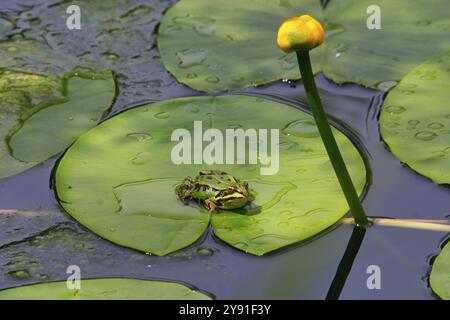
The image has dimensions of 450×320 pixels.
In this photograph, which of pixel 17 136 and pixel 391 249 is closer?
pixel 391 249

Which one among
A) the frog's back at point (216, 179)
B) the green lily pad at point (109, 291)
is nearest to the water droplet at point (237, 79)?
the frog's back at point (216, 179)

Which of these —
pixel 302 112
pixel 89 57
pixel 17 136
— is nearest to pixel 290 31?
pixel 302 112

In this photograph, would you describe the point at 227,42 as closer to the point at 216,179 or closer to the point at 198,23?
the point at 198,23

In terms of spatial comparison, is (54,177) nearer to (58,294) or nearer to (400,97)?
(58,294)

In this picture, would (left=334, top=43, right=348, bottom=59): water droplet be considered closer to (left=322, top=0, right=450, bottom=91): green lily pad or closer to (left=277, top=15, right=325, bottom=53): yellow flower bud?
(left=322, top=0, right=450, bottom=91): green lily pad

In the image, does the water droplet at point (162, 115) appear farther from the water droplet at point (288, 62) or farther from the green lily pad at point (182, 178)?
the water droplet at point (288, 62)
